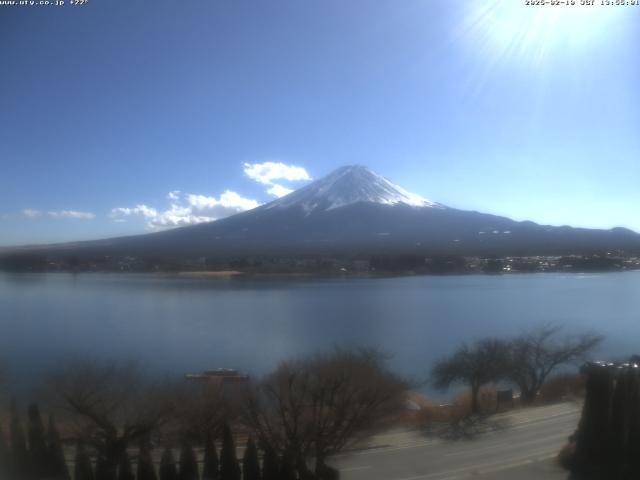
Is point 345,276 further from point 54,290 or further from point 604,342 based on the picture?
point 54,290

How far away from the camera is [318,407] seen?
10.3 ft

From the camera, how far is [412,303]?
14.9 feet

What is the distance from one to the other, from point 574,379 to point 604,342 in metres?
0.50

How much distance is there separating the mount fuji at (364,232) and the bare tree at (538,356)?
130 cm

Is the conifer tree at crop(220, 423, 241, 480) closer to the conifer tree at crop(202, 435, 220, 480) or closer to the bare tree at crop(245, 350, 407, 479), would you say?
the conifer tree at crop(202, 435, 220, 480)

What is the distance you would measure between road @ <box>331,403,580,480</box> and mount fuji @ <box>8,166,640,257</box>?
2.00 metres

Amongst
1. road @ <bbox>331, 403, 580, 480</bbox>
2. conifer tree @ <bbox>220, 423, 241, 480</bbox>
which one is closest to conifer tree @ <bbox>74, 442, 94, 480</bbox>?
conifer tree @ <bbox>220, 423, 241, 480</bbox>

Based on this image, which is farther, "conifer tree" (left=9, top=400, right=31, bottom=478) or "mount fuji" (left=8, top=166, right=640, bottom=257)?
"mount fuji" (left=8, top=166, right=640, bottom=257)

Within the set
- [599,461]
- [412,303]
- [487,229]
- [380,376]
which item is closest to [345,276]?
[412,303]

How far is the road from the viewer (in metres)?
2.91

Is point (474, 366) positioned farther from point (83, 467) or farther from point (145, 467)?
point (83, 467)

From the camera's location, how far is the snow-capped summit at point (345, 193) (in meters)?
4.37

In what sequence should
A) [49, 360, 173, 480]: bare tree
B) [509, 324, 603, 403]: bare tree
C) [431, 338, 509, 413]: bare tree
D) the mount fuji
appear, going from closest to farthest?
[49, 360, 173, 480]: bare tree, [431, 338, 509, 413]: bare tree, [509, 324, 603, 403]: bare tree, the mount fuji

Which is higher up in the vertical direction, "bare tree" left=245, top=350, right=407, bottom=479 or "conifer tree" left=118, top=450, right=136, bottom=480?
"bare tree" left=245, top=350, right=407, bottom=479
